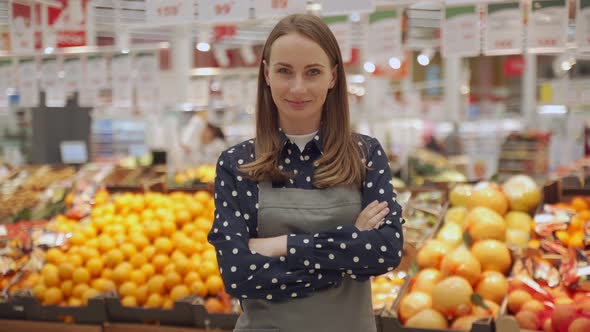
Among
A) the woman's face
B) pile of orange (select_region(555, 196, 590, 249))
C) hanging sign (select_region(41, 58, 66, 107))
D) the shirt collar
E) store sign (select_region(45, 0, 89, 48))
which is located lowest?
pile of orange (select_region(555, 196, 590, 249))

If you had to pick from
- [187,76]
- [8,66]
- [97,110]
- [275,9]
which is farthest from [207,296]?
[97,110]

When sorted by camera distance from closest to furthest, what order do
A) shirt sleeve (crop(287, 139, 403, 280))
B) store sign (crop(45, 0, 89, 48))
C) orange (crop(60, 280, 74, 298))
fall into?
shirt sleeve (crop(287, 139, 403, 280)), orange (crop(60, 280, 74, 298)), store sign (crop(45, 0, 89, 48))

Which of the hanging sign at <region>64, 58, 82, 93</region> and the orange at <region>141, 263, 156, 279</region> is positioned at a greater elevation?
the hanging sign at <region>64, 58, 82, 93</region>

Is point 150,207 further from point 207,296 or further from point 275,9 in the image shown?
point 275,9

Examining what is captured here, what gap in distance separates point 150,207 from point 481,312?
246 centimetres

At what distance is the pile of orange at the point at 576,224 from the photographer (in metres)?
3.72

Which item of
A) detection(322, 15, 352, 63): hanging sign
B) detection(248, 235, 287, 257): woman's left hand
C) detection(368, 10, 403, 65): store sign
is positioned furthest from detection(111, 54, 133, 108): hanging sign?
detection(248, 235, 287, 257): woman's left hand

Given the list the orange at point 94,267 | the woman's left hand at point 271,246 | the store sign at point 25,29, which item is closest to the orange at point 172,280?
the orange at point 94,267

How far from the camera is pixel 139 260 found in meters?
4.26

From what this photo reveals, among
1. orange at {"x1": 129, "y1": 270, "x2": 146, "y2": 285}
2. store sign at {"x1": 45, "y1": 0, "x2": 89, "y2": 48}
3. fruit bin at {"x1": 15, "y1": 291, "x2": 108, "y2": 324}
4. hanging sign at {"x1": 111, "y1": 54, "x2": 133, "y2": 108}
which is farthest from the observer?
hanging sign at {"x1": 111, "y1": 54, "x2": 133, "y2": 108}

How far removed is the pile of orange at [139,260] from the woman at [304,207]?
1894 millimetres

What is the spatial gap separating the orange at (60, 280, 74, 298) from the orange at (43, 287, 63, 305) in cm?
4

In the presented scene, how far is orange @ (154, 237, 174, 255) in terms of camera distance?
4.31 m

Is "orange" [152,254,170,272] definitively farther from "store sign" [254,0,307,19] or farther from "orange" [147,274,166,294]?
"store sign" [254,0,307,19]
